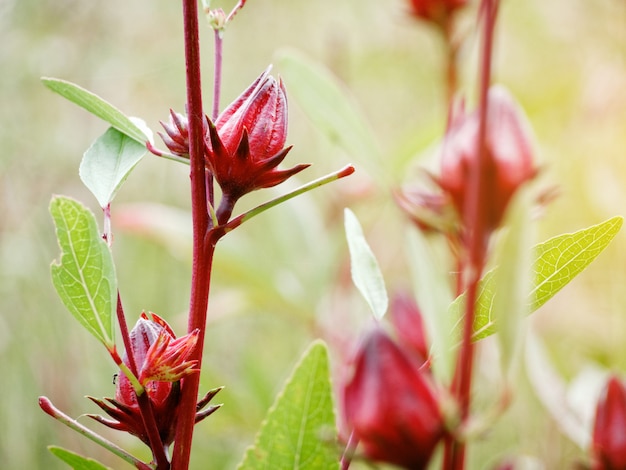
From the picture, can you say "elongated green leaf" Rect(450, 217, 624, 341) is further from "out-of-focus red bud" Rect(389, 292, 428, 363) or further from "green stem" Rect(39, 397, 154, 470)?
"out-of-focus red bud" Rect(389, 292, 428, 363)

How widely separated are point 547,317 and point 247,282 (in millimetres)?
637

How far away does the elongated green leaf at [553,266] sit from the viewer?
0.86ft

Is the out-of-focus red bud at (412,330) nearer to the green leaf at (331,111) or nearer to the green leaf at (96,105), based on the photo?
the green leaf at (331,111)

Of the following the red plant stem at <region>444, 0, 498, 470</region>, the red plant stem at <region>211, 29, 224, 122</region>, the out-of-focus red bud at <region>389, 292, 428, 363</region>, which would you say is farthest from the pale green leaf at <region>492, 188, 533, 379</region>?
the out-of-focus red bud at <region>389, 292, 428, 363</region>

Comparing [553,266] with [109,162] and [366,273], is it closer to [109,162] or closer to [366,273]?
[366,273]

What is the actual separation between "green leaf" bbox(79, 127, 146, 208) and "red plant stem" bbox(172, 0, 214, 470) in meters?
0.05

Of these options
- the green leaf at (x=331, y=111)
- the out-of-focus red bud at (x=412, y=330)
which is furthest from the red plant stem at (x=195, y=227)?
the out-of-focus red bud at (x=412, y=330)

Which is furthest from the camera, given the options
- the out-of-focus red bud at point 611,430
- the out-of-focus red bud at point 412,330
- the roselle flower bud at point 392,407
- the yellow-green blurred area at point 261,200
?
the yellow-green blurred area at point 261,200

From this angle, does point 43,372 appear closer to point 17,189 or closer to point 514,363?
point 17,189

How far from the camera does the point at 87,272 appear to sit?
0.26 m

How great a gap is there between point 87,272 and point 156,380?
47 millimetres

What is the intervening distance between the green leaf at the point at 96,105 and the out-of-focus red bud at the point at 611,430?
9.6 inches

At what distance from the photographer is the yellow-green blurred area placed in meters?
0.72

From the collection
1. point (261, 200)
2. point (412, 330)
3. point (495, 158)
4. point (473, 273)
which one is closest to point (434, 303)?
point (473, 273)
